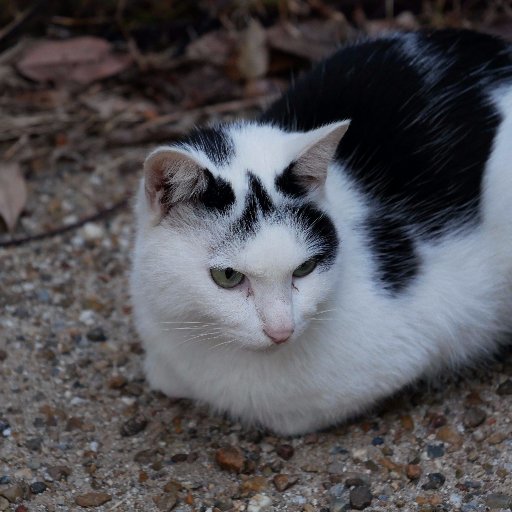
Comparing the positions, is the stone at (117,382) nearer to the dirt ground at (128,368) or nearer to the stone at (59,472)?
the dirt ground at (128,368)

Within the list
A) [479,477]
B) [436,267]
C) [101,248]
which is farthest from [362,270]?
[101,248]

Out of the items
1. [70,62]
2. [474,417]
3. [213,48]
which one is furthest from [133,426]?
[213,48]

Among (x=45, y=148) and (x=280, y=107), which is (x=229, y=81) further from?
(x=280, y=107)

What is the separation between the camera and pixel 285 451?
2.62 metres

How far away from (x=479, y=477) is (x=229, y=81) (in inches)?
95.5

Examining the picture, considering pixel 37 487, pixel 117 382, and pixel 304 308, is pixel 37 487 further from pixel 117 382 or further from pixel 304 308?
pixel 304 308

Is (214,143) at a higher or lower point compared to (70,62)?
higher

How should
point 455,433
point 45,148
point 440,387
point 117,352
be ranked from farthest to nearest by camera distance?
point 45,148 < point 117,352 < point 440,387 < point 455,433

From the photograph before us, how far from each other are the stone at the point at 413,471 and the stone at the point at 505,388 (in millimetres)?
389

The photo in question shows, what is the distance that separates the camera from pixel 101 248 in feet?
11.6

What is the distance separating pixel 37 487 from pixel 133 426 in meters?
0.37

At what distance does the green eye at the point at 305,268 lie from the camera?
7.32 feet

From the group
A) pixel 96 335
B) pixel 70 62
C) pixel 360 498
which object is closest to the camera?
pixel 360 498

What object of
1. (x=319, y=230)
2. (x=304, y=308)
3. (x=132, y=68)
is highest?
(x=319, y=230)
